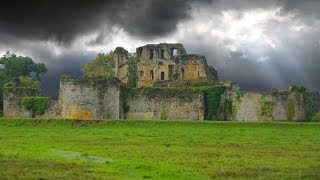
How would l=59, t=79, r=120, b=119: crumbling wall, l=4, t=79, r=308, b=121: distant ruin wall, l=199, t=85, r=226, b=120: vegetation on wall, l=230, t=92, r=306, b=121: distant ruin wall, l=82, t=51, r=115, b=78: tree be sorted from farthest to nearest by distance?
1. l=82, t=51, r=115, b=78: tree
2. l=230, t=92, r=306, b=121: distant ruin wall
3. l=199, t=85, r=226, b=120: vegetation on wall
4. l=4, t=79, r=308, b=121: distant ruin wall
5. l=59, t=79, r=120, b=119: crumbling wall

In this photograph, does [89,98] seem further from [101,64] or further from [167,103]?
[101,64]

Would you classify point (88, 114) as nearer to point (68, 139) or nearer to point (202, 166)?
point (68, 139)

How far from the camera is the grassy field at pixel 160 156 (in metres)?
20.5

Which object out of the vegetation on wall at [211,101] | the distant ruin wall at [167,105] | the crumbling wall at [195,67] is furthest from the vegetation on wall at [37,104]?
the crumbling wall at [195,67]

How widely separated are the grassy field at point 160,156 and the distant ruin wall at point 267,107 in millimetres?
21471

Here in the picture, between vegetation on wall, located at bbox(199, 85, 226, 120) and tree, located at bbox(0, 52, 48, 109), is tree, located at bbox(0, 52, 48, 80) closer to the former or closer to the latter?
tree, located at bbox(0, 52, 48, 109)

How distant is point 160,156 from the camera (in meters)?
26.3

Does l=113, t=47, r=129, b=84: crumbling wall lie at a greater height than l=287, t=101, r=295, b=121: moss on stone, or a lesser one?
greater

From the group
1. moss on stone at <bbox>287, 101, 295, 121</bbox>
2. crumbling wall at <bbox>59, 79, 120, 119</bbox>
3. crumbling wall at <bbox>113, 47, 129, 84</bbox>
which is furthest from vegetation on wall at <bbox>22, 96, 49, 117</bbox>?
moss on stone at <bbox>287, 101, 295, 121</bbox>

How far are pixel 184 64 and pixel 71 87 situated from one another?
20.7 m

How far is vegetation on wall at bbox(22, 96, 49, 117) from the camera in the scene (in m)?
63.9

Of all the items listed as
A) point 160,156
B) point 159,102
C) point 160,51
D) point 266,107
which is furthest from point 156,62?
point 160,156

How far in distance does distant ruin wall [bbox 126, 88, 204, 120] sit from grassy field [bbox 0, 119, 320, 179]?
20.3 metres

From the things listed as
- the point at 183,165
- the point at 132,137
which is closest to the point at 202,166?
the point at 183,165
